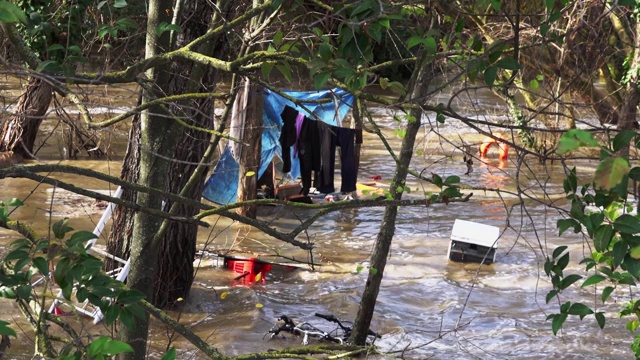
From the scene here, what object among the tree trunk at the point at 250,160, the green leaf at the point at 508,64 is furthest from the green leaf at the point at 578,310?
the tree trunk at the point at 250,160

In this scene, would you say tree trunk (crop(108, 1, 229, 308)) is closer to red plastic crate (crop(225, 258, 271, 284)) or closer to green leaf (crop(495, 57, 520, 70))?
red plastic crate (crop(225, 258, 271, 284))

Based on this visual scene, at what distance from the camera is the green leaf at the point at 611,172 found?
1.30m

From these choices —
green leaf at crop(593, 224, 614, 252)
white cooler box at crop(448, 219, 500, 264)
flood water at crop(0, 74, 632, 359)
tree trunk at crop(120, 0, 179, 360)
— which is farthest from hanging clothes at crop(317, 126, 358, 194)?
green leaf at crop(593, 224, 614, 252)

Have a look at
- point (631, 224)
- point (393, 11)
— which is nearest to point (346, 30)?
point (393, 11)

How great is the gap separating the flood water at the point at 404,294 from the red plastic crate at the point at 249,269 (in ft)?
0.33

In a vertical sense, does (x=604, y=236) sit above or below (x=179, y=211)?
above

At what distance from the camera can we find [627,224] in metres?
1.84

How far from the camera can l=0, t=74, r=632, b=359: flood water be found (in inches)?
281

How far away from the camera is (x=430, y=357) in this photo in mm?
6797

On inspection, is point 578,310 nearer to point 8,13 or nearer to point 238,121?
point 8,13

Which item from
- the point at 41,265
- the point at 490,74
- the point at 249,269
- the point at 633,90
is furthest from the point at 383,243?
the point at 633,90

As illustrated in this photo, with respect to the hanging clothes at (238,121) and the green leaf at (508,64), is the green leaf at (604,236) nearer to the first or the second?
the green leaf at (508,64)

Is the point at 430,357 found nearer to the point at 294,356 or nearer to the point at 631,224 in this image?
the point at 294,356

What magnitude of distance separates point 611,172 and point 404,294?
290 inches
